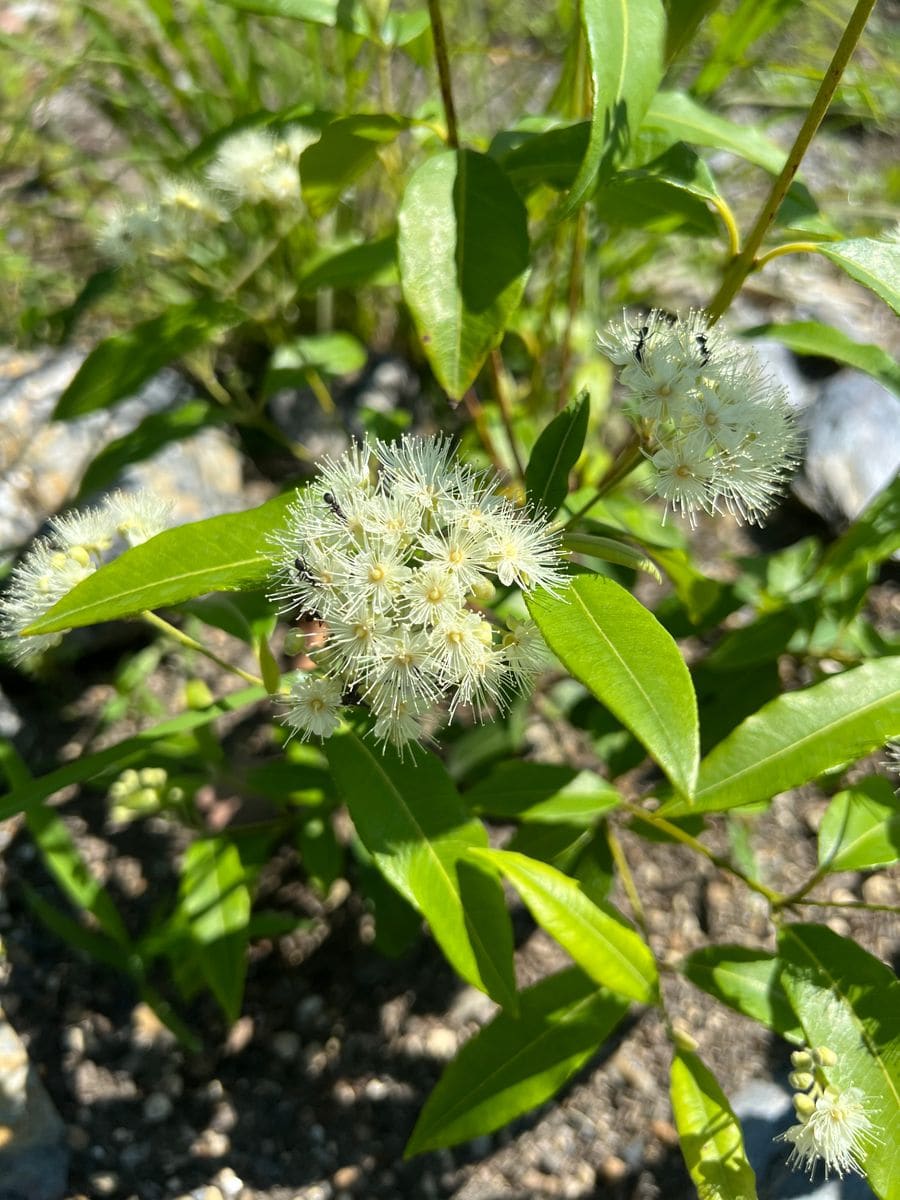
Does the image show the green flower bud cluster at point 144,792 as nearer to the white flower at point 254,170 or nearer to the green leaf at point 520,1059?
the green leaf at point 520,1059

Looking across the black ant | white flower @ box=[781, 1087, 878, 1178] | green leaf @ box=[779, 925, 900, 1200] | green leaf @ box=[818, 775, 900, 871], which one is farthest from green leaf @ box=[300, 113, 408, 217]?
white flower @ box=[781, 1087, 878, 1178]

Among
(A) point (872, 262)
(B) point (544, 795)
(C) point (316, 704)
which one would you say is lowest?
(B) point (544, 795)

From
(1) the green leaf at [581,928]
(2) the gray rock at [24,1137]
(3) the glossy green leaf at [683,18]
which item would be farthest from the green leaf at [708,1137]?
(3) the glossy green leaf at [683,18]

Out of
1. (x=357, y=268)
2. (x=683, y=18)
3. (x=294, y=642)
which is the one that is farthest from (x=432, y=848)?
(x=683, y=18)

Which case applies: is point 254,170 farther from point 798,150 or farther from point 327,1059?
point 327,1059

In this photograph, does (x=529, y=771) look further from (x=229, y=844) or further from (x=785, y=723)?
(x=229, y=844)

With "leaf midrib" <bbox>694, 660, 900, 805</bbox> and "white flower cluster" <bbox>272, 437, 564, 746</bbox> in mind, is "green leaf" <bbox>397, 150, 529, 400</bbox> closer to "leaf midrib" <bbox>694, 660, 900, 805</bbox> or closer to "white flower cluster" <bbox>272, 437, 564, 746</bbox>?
"white flower cluster" <bbox>272, 437, 564, 746</bbox>

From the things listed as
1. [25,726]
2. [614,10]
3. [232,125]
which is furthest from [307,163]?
[25,726]
